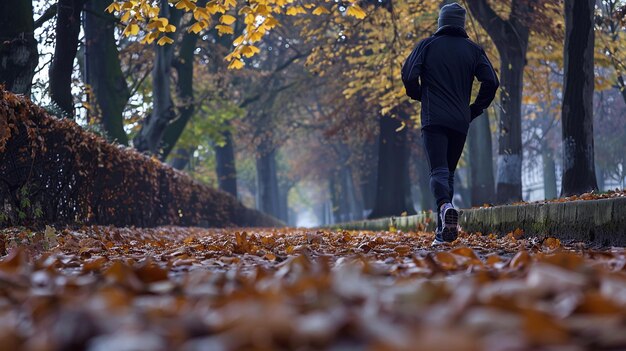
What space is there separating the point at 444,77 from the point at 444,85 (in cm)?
8

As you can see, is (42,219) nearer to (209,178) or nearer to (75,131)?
(75,131)

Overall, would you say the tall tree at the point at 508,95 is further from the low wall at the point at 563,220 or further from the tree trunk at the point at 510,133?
the low wall at the point at 563,220

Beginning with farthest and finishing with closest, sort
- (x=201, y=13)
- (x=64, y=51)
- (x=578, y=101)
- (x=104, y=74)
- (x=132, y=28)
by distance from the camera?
(x=104, y=74)
(x=64, y=51)
(x=578, y=101)
(x=132, y=28)
(x=201, y=13)

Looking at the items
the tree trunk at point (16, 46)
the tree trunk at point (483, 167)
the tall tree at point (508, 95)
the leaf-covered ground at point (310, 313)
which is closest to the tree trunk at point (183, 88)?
the tree trunk at point (483, 167)

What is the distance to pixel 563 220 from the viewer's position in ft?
23.1

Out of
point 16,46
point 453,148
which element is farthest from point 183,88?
point 453,148

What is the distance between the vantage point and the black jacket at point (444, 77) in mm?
7453

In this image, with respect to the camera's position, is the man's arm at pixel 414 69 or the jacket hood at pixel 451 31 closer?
the man's arm at pixel 414 69

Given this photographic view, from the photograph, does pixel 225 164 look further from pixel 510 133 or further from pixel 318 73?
pixel 510 133

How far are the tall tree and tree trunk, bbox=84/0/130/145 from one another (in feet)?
28.5

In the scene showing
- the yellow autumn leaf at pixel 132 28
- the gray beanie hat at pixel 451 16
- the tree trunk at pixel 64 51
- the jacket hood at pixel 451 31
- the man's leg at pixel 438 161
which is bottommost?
the man's leg at pixel 438 161

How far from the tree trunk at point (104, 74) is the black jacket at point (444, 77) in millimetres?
12573

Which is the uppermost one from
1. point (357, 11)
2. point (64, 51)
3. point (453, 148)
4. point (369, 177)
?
point (64, 51)

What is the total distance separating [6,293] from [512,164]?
47.4ft
